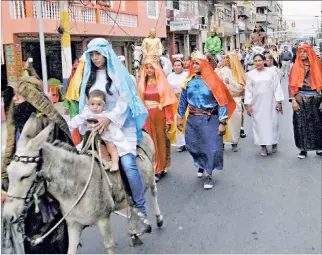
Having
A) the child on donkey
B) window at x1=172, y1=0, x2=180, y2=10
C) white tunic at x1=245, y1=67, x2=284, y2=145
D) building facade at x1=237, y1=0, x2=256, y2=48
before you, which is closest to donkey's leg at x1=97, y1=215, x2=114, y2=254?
the child on donkey

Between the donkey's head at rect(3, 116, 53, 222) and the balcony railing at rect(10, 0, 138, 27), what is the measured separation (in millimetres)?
12168

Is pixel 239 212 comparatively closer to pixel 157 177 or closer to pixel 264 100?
pixel 157 177

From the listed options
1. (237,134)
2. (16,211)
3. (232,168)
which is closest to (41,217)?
(16,211)

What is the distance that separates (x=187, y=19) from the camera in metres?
32.4

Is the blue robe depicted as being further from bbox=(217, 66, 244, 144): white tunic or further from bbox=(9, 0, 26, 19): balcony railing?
bbox=(9, 0, 26, 19): balcony railing

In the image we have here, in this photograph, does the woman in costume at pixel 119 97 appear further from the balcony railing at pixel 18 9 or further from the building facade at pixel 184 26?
the building facade at pixel 184 26

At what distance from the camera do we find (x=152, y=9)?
26.3m

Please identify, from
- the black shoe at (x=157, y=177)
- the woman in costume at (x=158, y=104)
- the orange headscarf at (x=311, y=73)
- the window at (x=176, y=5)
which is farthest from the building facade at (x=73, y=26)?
the orange headscarf at (x=311, y=73)

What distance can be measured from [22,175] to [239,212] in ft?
10.0

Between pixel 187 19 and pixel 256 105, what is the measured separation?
24.8m

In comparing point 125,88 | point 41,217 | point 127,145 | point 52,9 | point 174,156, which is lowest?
point 174,156

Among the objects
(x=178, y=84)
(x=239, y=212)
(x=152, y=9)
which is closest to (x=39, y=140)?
(x=239, y=212)

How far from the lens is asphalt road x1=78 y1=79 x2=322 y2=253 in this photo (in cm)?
471

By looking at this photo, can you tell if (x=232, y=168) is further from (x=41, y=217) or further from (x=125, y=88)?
(x=41, y=217)
